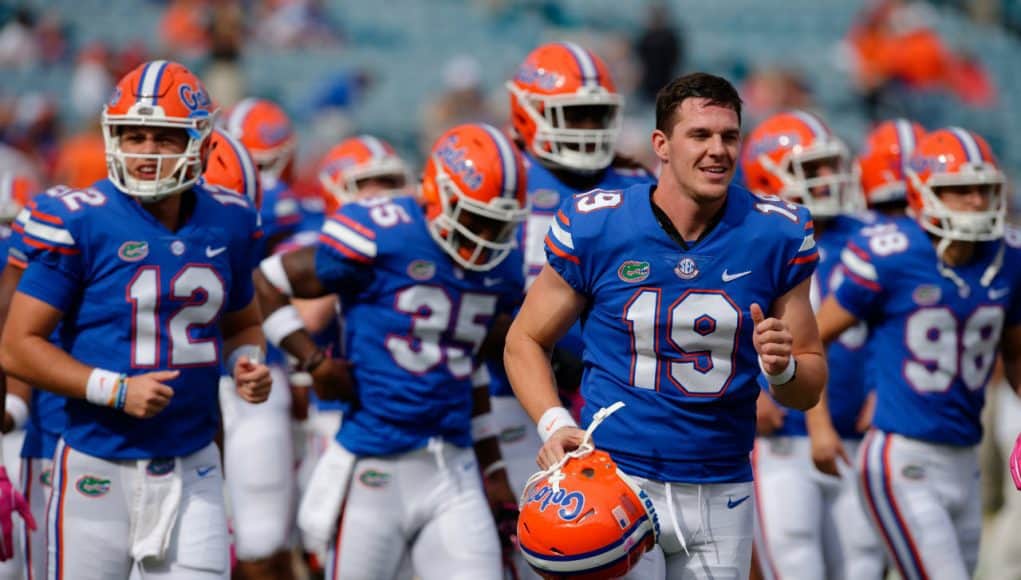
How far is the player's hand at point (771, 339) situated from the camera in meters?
3.39

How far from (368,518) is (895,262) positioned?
202 centimetres

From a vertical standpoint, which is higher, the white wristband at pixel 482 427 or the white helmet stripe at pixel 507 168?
the white helmet stripe at pixel 507 168

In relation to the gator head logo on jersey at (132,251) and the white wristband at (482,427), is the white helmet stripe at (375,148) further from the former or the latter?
the gator head logo on jersey at (132,251)

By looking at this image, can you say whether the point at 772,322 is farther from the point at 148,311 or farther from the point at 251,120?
the point at 251,120

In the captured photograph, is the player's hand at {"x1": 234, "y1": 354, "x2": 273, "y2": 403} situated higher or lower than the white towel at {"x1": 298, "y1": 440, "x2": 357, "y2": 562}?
higher

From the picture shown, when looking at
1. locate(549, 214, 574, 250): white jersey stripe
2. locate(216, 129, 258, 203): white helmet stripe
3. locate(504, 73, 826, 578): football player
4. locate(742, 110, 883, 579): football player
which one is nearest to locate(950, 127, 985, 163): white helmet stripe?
locate(742, 110, 883, 579): football player

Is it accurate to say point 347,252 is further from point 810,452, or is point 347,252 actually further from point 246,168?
point 810,452

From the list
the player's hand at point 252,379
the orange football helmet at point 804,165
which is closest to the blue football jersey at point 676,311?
the player's hand at point 252,379

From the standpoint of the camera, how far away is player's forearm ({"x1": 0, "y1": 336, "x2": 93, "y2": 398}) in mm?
3998

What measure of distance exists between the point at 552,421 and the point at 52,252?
58.2 inches

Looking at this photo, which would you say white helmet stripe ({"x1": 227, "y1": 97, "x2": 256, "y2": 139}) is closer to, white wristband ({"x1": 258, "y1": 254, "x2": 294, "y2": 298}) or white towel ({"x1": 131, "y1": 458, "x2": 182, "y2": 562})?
white wristband ({"x1": 258, "y1": 254, "x2": 294, "y2": 298})

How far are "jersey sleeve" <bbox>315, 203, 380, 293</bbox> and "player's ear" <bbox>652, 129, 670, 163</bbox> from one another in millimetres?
1272

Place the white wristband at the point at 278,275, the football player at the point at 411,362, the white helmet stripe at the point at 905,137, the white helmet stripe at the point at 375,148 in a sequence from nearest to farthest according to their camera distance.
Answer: the football player at the point at 411,362 < the white wristband at the point at 278,275 < the white helmet stripe at the point at 905,137 < the white helmet stripe at the point at 375,148

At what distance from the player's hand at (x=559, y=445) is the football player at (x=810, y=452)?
2019 millimetres
